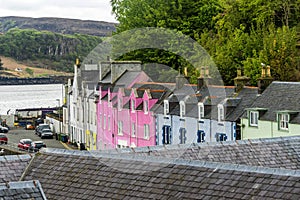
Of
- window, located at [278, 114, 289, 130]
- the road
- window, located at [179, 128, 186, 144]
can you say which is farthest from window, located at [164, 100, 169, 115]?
the road

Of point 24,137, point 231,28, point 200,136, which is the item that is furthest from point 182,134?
point 24,137

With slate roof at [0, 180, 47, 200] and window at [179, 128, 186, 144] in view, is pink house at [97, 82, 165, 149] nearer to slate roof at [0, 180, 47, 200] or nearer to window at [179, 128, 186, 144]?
window at [179, 128, 186, 144]

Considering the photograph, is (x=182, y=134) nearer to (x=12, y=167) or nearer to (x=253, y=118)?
(x=253, y=118)

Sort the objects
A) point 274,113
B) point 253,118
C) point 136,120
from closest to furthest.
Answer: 1. point 274,113
2. point 253,118
3. point 136,120

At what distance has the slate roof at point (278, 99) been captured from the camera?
1711 inches

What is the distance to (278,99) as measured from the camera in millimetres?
44844

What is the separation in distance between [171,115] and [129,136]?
5639mm

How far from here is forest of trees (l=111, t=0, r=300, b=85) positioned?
190 feet

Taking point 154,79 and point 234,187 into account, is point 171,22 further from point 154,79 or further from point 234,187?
point 234,187

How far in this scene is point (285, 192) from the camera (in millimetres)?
15188

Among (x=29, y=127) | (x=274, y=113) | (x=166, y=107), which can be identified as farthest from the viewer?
(x=29, y=127)

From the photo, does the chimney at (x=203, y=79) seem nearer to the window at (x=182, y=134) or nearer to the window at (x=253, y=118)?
the window at (x=182, y=134)

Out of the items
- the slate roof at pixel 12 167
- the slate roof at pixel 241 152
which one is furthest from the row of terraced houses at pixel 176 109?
the slate roof at pixel 12 167

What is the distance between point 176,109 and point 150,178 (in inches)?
1407
